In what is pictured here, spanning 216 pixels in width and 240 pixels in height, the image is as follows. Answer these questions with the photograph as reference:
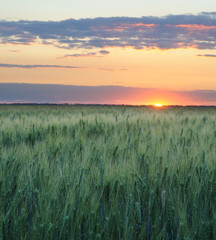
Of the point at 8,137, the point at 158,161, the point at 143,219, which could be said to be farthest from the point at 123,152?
the point at 8,137

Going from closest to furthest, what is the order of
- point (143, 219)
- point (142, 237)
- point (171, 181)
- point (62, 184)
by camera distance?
1. point (142, 237)
2. point (143, 219)
3. point (62, 184)
4. point (171, 181)

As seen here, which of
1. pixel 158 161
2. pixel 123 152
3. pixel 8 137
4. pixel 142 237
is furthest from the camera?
pixel 8 137

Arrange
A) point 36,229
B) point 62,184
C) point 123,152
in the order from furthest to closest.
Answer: point 123,152 < point 62,184 < point 36,229

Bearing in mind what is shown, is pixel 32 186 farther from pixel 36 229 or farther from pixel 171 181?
pixel 171 181

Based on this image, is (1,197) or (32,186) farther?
(32,186)

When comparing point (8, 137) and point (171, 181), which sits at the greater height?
point (171, 181)

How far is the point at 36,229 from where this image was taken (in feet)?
5.32

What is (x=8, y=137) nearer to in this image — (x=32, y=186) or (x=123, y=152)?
(x=123, y=152)

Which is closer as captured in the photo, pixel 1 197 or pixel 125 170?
pixel 1 197

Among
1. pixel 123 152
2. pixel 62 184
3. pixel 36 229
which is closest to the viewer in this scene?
pixel 36 229

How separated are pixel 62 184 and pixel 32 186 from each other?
0.75 feet

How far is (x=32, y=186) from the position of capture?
86.5 inches

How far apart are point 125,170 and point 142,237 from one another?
688 millimetres

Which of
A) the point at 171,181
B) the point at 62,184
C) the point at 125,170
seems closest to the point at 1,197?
the point at 62,184
